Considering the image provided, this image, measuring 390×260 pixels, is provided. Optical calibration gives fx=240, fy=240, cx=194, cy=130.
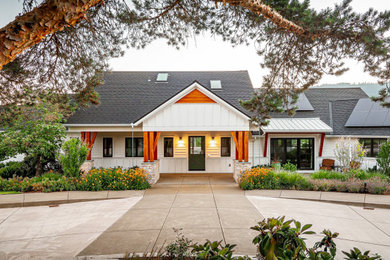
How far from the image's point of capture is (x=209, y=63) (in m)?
19.5

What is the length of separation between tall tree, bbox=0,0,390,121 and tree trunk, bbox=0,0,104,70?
2.24 m

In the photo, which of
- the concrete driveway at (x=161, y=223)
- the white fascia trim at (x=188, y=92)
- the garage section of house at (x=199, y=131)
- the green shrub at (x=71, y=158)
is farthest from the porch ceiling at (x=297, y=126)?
the green shrub at (x=71, y=158)

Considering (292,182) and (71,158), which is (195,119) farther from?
(71,158)

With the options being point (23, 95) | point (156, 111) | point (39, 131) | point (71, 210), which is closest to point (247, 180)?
point (156, 111)

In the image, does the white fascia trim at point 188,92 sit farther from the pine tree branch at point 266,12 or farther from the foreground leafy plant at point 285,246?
the foreground leafy plant at point 285,246

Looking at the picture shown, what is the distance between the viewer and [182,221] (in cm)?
612

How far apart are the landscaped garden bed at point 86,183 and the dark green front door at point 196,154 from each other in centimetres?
452

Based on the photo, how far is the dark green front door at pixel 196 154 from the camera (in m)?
14.6

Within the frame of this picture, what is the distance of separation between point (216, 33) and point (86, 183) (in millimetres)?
7726

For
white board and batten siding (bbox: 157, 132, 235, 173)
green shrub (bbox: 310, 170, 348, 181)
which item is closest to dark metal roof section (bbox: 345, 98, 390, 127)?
green shrub (bbox: 310, 170, 348, 181)

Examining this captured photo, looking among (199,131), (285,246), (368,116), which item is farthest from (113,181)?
(368,116)

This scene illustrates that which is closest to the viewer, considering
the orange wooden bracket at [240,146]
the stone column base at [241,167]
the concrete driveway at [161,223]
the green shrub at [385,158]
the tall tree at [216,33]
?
the concrete driveway at [161,223]

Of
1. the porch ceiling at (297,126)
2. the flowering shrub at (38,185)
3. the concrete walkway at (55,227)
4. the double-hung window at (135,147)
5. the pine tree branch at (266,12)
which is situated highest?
the pine tree branch at (266,12)

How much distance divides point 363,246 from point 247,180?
18.1 feet
